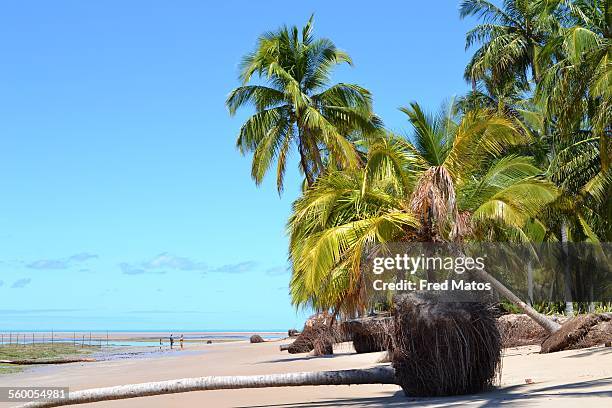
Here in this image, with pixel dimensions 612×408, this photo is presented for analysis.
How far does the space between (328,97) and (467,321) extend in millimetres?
16173

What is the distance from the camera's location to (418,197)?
12.9 m

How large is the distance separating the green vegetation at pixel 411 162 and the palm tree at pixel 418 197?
0.02 meters

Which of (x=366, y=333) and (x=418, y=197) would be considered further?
(x=366, y=333)

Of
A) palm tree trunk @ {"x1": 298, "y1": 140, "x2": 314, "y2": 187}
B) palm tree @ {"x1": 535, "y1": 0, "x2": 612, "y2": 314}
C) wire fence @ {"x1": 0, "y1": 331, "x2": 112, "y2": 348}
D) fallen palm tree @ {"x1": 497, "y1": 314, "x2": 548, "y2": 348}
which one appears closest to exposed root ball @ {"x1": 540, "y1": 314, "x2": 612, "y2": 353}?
palm tree @ {"x1": 535, "y1": 0, "x2": 612, "y2": 314}

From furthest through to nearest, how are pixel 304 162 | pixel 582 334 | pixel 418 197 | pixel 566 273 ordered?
pixel 566 273 < pixel 304 162 < pixel 582 334 < pixel 418 197

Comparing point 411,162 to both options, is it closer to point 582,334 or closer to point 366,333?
point 582,334

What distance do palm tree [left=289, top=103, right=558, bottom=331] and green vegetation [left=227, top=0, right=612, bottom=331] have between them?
25mm

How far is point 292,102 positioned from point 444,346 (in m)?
15.8

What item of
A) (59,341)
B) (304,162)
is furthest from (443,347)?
(59,341)

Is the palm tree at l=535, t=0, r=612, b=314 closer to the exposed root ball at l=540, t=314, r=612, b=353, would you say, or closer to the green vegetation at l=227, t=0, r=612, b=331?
the green vegetation at l=227, t=0, r=612, b=331

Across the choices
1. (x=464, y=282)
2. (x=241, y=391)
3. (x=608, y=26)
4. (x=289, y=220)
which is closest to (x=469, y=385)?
(x=464, y=282)

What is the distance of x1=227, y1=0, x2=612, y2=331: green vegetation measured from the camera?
1320 centimetres

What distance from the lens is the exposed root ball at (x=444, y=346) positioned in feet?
37.6

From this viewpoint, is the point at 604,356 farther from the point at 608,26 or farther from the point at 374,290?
the point at 608,26
